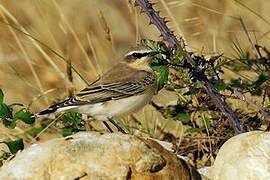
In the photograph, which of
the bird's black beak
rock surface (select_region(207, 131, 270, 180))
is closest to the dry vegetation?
the bird's black beak

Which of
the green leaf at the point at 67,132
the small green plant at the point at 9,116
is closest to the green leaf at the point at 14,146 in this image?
the small green plant at the point at 9,116

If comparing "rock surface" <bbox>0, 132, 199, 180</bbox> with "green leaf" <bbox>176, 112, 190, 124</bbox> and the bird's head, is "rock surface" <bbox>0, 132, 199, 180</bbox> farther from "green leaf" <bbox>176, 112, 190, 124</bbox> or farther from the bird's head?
the bird's head

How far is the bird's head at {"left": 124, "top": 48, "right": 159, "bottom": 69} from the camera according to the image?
6215 mm

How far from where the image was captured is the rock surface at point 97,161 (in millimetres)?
4352

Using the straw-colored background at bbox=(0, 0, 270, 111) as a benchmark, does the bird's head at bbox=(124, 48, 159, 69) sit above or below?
above

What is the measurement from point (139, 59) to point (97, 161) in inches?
82.1

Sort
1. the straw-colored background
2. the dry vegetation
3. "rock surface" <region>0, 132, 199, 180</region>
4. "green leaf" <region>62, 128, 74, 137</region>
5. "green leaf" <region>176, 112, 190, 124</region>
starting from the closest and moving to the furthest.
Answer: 1. "rock surface" <region>0, 132, 199, 180</region>
2. "green leaf" <region>62, 128, 74, 137</region>
3. "green leaf" <region>176, 112, 190, 124</region>
4. the dry vegetation
5. the straw-colored background

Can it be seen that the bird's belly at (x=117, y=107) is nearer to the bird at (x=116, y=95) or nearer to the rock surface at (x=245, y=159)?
the bird at (x=116, y=95)

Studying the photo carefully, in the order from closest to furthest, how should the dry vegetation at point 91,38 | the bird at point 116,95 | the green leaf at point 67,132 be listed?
the green leaf at point 67,132 → the bird at point 116,95 → the dry vegetation at point 91,38

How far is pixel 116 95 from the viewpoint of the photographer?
6.16 m

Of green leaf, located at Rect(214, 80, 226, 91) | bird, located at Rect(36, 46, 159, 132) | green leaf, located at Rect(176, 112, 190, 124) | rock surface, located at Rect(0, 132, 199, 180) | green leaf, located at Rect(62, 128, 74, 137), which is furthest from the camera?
green leaf, located at Rect(176, 112, 190, 124)

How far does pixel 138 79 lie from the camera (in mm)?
6211

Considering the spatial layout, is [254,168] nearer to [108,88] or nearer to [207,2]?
[108,88]

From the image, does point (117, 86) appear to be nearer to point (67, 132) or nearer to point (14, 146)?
point (67, 132)
